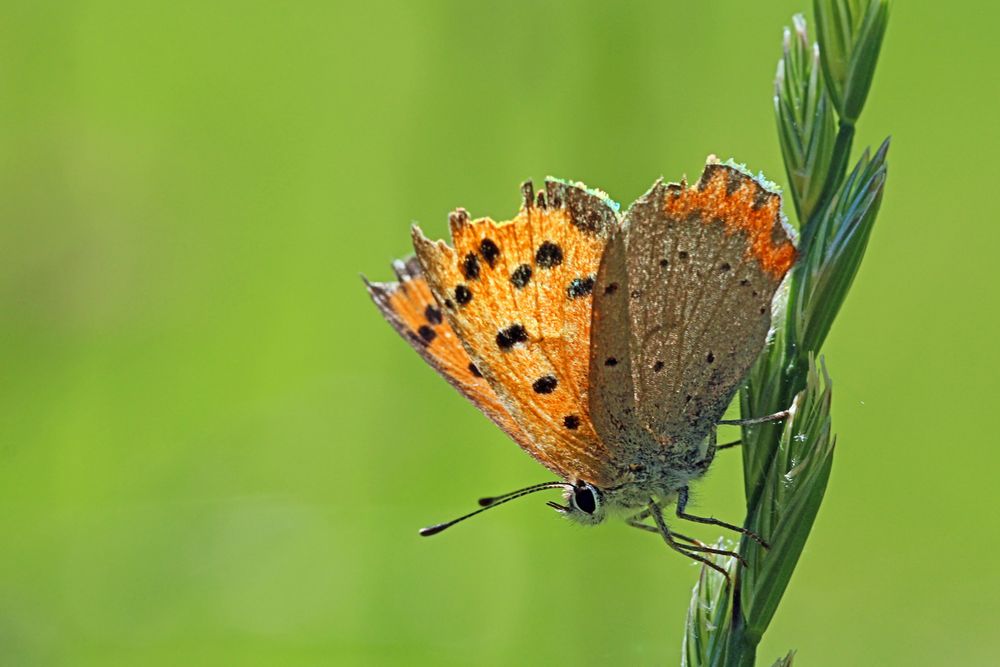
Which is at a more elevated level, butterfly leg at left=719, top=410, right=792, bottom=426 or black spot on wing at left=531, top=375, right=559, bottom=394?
butterfly leg at left=719, top=410, right=792, bottom=426

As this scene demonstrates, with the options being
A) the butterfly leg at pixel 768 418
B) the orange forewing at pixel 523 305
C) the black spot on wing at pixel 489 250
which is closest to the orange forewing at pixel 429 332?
the orange forewing at pixel 523 305

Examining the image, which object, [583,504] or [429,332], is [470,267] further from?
[583,504]

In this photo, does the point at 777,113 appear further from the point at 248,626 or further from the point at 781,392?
the point at 248,626

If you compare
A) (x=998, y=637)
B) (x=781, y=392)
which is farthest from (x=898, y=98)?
(x=781, y=392)

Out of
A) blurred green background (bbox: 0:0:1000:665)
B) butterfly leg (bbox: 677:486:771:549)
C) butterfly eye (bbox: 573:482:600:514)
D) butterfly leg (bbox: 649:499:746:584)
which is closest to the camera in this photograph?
butterfly leg (bbox: 677:486:771:549)

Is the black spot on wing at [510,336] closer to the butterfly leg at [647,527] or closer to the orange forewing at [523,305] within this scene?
the orange forewing at [523,305]

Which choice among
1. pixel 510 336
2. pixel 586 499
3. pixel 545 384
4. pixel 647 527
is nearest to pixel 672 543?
pixel 647 527

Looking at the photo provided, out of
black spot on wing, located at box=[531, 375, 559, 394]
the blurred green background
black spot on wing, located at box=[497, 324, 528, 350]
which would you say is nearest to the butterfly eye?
black spot on wing, located at box=[531, 375, 559, 394]

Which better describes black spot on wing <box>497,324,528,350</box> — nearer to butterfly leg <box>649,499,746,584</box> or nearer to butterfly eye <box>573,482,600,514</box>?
butterfly eye <box>573,482,600,514</box>
